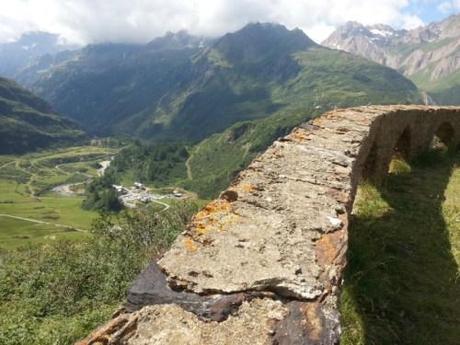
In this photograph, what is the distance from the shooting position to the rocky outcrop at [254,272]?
15.5 ft

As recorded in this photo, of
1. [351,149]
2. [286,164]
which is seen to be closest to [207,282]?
[286,164]

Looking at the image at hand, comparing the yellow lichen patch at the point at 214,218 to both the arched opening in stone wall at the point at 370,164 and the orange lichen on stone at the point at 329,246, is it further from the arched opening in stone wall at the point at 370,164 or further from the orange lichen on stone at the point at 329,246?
the arched opening in stone wall at the point at 370,164

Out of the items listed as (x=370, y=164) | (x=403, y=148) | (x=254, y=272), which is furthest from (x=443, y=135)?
(x=254, y=272)

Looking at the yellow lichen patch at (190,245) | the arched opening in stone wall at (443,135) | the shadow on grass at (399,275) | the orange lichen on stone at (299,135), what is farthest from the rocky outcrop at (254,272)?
the arched opening in stone wall at (443,135)

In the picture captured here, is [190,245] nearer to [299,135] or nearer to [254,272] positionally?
[254,272]

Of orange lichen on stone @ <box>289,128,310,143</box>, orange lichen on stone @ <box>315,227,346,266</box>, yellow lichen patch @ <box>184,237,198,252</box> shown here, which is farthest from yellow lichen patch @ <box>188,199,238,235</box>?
orange lichen on stone @ <box>289,128,310,143</box>

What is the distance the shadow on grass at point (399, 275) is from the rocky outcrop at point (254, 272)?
8.24 ft

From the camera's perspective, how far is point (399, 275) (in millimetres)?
11234

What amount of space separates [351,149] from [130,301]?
25.4ft

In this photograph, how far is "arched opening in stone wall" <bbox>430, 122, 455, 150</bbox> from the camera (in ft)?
84.5

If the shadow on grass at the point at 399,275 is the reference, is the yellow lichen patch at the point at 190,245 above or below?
above

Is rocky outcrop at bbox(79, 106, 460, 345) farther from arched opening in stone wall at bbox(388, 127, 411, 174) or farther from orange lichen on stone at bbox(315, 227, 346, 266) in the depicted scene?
arched opening in stone wall at bbox(388, 127, 411, 174)

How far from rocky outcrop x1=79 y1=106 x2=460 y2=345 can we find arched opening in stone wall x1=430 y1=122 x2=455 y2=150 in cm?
1852

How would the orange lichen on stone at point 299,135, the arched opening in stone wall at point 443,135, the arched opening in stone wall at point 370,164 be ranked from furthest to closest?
the arched opening in stone wall at point 443,135 < the arched opening in stone wall at point 370,164 < the orange lichen on stone at point 299,135
